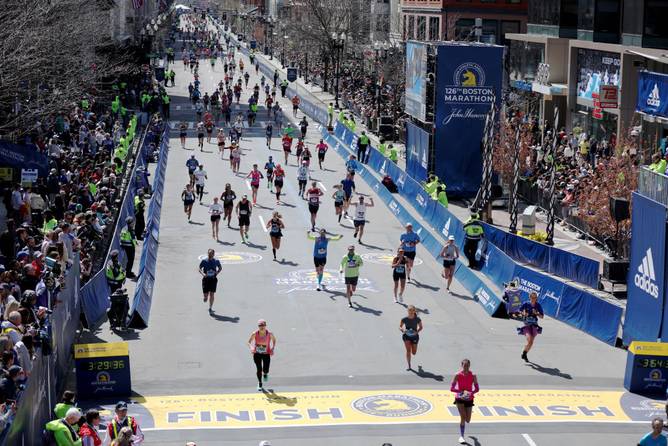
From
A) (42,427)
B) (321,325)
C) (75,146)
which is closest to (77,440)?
(42,427)

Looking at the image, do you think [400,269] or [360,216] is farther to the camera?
[360,216]

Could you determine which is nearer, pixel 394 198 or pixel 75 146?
pixel 394 198

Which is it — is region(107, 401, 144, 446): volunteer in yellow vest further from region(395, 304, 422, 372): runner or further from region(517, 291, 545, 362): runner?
region(517, 291, 545, 362): runner

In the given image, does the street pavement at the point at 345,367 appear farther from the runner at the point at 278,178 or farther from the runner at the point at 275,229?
the runner at the point at 278,178

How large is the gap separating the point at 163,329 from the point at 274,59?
108m

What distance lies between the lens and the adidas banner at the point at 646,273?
22234mm

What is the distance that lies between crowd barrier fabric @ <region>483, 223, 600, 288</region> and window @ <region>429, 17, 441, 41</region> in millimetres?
47356

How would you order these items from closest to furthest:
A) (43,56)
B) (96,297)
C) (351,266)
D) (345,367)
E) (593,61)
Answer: (345,367) → (96,297) → (351,266) → (43,56) → (593,61)

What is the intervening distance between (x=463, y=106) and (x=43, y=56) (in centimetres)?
1559

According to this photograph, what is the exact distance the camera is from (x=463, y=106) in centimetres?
4222

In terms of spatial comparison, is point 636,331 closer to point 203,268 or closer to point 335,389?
point 335,389

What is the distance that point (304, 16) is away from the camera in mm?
112000

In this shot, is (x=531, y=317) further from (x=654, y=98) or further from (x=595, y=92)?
(x=595, y=92)

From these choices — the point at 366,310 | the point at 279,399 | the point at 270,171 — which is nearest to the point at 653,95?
the point at 366,310
